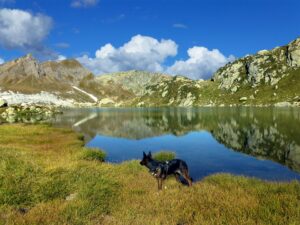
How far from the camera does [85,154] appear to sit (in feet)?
100


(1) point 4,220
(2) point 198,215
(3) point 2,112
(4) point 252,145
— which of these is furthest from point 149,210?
(3) point 2,112

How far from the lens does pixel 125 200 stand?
16.3 m

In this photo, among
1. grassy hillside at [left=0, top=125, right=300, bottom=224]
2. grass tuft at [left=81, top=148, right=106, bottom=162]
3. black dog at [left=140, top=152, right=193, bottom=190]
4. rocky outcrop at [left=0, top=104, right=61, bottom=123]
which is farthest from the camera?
rocky outcrop at [left=0, top=104, right=61, bottom=123]

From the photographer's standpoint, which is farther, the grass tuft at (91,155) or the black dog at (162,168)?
the grass tuft at (91,155)

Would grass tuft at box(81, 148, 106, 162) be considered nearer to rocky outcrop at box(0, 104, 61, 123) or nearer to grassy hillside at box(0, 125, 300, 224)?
grassy hillside at box(0, 125, 300, 224)

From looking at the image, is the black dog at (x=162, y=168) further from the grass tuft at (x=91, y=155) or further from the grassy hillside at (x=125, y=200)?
the grass tuft at (x=91, y=155)

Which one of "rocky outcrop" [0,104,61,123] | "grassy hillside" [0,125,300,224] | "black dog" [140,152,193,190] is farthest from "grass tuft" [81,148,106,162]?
"rocky outcrop" [0,104,61,123]

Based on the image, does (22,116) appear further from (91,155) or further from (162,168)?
(162,168)

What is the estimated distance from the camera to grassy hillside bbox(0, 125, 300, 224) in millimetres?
12953

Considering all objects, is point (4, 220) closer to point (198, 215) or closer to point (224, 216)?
point (198, 215)

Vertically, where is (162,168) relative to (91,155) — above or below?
above

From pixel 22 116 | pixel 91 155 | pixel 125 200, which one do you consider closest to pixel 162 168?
pixel 125 200

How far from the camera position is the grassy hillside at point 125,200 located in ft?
42.5

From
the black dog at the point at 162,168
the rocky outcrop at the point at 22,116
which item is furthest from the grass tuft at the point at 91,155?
the rocky outcrop at the point at 22,116
